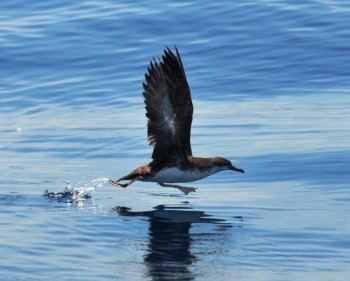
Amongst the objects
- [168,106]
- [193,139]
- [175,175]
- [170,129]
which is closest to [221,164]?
[175,175]

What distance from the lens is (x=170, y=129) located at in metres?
10.4

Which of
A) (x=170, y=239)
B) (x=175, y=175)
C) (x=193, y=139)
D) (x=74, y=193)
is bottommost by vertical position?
(x=170, y=239)

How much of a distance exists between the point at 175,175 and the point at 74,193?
1.01 m

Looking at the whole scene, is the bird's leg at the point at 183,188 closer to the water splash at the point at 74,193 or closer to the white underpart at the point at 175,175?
the white underpart at the point at 175,175

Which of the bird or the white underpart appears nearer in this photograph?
the bird

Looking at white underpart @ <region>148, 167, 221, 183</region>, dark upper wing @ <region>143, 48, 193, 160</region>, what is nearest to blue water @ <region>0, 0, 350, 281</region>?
white underpart @ <region>148, 167, 221, 183</region>

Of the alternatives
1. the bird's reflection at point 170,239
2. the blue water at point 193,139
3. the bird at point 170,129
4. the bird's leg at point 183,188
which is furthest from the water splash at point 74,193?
the bird's leg at point 183,188

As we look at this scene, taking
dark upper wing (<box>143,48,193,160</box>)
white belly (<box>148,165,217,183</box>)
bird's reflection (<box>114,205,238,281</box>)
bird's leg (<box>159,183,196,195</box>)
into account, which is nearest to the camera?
bird's reflection (<box>114,205,238,281</box>)

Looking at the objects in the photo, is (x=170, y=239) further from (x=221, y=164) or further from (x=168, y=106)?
(x=221, y=164)

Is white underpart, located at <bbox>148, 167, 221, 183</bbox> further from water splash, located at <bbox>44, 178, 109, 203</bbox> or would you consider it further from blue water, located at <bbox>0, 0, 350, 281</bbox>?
water splash, located at <bbox>44, 178, 109, 203</bbox>

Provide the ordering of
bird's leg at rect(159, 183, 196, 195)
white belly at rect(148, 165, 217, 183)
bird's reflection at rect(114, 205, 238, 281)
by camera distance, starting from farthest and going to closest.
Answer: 1. bird's leg at rect(159, 183, 196, 195)
2. white belly at rect(148, 165, 217, 183)
3. bird's reflection at rect(114, 205, 238, 281)

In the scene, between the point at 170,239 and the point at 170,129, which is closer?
the point at 170,239

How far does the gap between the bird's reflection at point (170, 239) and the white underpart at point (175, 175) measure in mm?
242

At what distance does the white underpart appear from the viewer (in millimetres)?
10641
